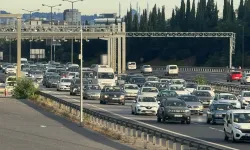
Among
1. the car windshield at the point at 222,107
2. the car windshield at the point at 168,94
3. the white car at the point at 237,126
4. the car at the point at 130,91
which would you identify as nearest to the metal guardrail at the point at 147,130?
the white car at the point at 237,126

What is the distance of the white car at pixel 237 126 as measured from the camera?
35094 mm

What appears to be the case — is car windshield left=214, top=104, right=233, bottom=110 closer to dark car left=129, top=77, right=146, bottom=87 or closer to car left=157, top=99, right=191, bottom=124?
car left=157, top=99, right=191, bottom=124

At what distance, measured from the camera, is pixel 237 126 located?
35250 millimetres

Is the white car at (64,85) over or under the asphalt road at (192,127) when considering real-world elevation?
over

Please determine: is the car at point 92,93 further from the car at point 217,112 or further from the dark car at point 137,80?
the car at point 217,112

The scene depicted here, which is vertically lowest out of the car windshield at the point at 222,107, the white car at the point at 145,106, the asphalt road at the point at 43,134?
the asphalt road at the point at 43,134

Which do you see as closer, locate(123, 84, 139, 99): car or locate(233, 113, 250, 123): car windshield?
locate(233, 113, 250, 123): car windshield

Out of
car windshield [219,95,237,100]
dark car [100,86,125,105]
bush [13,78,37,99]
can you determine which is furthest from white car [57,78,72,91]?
car windshield [219,95,237,100]

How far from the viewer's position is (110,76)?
8675cm

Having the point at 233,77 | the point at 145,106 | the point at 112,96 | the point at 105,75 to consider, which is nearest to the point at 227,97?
the point at 145,106

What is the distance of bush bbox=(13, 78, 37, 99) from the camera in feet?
243

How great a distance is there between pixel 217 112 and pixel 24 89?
31086 millimetres

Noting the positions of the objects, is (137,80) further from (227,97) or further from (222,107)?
(222,107)

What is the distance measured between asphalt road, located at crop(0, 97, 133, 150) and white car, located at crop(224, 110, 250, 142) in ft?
14.1
